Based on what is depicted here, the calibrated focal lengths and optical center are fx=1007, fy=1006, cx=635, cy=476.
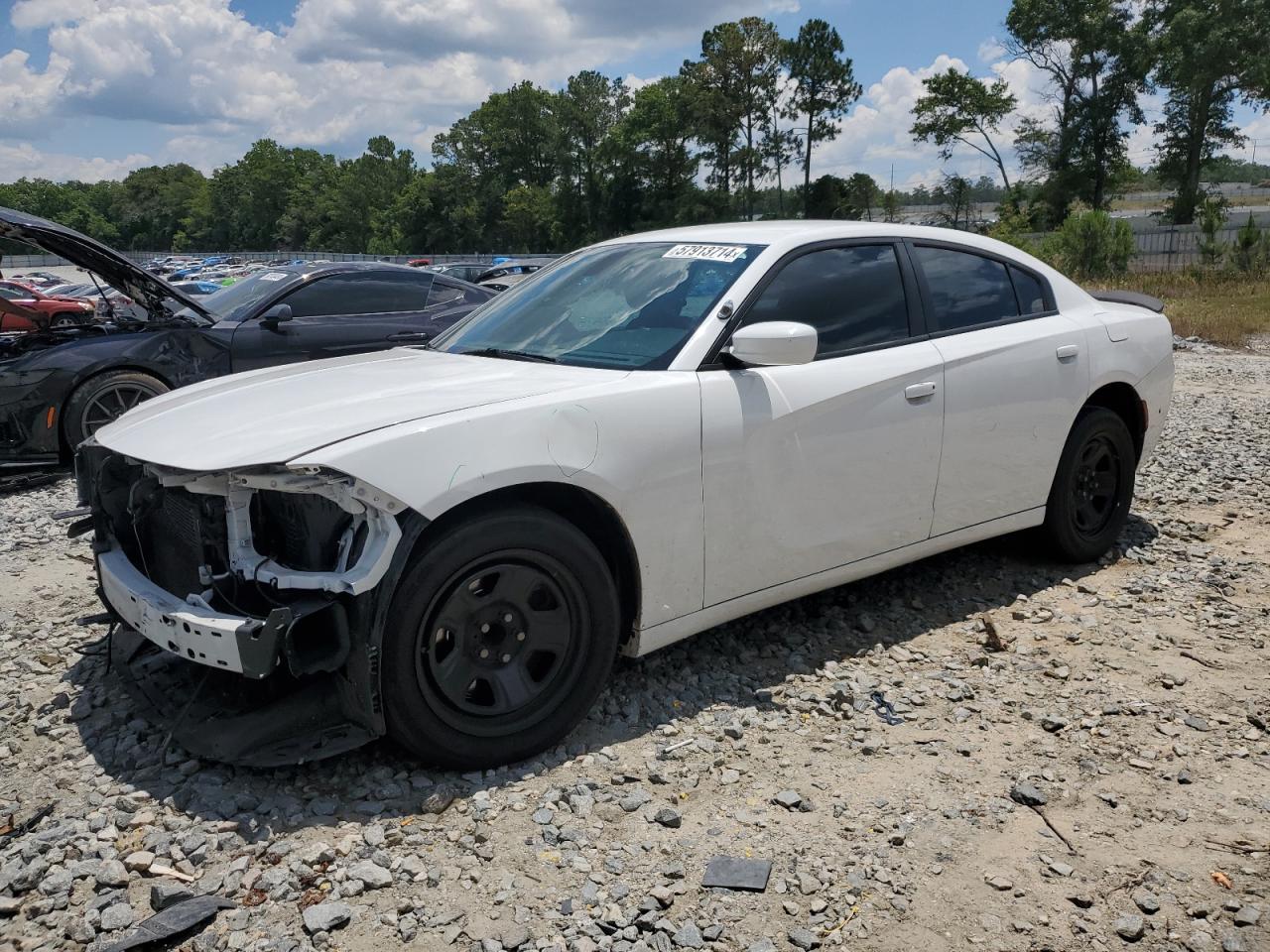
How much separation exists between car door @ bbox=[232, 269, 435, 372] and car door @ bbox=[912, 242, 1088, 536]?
15.8 feet

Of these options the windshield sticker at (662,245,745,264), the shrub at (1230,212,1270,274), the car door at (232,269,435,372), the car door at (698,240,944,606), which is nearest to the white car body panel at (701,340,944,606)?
the car door at (698,240,944,606)

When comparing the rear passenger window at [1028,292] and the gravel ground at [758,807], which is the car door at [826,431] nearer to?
the gravel ground at [758,807]

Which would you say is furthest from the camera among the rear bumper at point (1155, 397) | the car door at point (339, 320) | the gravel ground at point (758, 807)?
the car door at point (339, 320)

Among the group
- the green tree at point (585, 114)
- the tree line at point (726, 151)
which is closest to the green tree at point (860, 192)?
the tree line at point (726, 151)

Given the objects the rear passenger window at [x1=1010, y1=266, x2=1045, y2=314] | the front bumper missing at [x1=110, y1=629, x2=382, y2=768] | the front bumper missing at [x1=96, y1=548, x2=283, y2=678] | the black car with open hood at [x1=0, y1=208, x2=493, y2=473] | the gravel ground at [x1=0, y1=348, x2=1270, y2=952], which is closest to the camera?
the gravel ground at [x1=0, y1=348, x2=1270, y2=952]

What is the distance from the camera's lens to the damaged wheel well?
308 centimetres

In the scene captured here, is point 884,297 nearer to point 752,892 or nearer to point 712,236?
point 712,236

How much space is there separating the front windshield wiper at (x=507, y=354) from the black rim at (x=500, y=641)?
2.99 ft

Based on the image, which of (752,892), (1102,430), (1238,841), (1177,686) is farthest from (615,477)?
(1102,430)

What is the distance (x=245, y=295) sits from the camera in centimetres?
909

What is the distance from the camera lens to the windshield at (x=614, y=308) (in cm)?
362

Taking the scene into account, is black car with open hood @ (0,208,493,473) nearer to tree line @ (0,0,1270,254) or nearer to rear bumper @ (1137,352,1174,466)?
rear bumper @ (1137,352,1174,466)

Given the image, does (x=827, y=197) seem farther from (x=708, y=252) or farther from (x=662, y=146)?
(x=708, y=252)

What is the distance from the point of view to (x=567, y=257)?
455 cm
